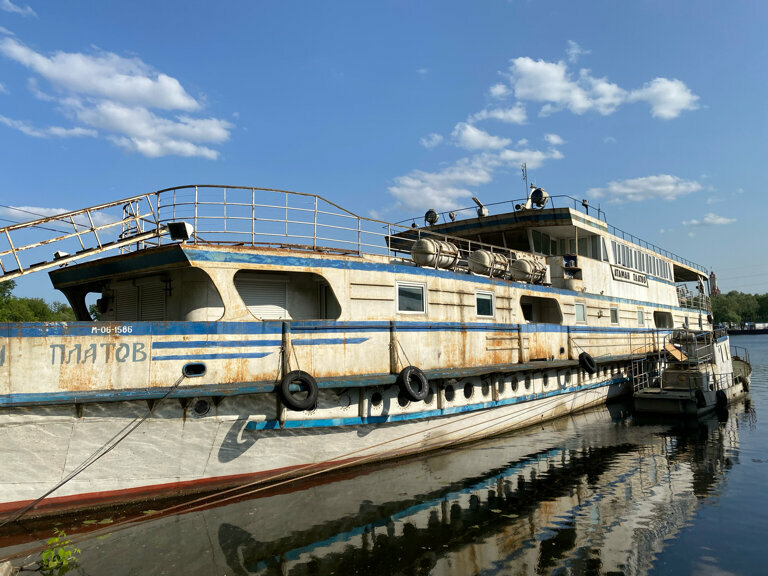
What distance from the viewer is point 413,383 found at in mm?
10625

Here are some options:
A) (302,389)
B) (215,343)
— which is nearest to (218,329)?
(215,343)

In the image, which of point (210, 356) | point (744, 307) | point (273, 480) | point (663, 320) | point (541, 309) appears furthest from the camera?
point (744, 307)

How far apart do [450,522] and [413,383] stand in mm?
3052

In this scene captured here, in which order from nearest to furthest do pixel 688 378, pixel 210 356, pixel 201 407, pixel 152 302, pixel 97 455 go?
pixel 97 455
pixel 201 407
pixel 210 356
pixel 152 302
pixel 688 378

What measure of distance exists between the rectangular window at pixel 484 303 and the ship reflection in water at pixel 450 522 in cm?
345

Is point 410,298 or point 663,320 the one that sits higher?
point 410,298

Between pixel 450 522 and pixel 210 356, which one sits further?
pixel 210 356

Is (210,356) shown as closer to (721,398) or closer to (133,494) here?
(133,494)

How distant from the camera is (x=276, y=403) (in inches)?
358

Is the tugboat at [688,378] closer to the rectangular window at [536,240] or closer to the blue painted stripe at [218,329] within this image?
the rectangular window at [536,240]

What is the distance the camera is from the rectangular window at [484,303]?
516 inches

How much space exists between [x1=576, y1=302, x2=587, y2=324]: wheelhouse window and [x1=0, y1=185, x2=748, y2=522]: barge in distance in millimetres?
2352

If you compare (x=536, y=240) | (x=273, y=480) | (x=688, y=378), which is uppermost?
(x=536, y=240)

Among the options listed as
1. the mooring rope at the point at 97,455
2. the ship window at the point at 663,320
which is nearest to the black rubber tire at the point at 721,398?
the ship window at the point at 663,320
